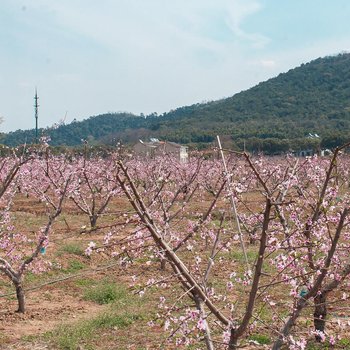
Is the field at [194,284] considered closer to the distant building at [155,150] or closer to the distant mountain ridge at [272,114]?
the distant building at [155,150]

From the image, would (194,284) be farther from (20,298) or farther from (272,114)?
(272,114)

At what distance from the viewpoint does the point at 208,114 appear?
122 meters

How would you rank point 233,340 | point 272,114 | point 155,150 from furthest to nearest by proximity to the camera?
point 272,114, point 155,150, point 233,340

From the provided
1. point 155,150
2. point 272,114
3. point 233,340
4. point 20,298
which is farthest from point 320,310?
point 272,114

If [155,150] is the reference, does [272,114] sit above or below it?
above

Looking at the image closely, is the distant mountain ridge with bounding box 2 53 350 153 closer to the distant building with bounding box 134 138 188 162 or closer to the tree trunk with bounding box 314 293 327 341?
the distant building with bounding box 134 138 188 162

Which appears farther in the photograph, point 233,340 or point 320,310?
point 320,310

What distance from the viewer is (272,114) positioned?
11162 cm

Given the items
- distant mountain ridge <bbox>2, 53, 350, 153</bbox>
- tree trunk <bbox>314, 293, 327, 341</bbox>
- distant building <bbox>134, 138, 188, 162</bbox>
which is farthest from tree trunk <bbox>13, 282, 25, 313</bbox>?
distant mountain ridge <bbox>2, 53, 350, 153</bbox>

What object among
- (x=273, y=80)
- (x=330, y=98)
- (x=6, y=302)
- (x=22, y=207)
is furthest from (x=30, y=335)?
(x=273, y=80)

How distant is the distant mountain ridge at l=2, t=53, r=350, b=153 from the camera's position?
8831 cm

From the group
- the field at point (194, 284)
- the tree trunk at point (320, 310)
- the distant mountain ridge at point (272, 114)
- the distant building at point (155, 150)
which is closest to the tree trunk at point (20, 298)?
the field at point (194, 284)

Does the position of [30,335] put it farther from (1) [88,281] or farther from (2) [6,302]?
(1) [88,281]

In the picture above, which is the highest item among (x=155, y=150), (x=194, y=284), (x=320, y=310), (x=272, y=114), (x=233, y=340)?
(x=272, y=114)
